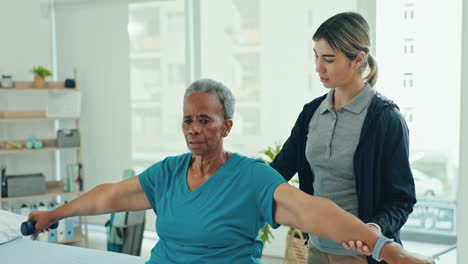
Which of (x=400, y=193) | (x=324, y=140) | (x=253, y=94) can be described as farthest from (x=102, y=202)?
(x=253, y=94)

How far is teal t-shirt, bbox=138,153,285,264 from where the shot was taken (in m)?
1.39

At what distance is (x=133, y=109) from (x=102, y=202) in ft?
8.69

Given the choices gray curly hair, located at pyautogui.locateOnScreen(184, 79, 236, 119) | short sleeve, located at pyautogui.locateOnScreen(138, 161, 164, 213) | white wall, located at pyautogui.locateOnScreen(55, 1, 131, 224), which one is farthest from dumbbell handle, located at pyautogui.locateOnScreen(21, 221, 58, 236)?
white wall, located at pyautogui.locateOnScreen(55, 1, 131, 224)

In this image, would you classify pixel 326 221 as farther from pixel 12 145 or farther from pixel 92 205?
pixel 12 145

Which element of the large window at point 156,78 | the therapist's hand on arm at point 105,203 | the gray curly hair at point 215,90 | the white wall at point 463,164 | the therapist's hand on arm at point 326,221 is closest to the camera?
the therapist's hand on arm at point 326,221

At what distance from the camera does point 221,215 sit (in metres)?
1.39

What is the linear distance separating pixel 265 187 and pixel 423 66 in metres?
2.30

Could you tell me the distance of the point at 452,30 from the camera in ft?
10.5

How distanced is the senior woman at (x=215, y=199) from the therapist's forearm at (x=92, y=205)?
0.52 feet

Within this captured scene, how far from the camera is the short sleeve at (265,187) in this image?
1.36 m

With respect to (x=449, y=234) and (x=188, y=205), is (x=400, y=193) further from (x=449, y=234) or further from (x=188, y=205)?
(x=449, y=234)

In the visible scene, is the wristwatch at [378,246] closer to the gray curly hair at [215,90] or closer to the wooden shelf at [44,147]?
the gray curly hair at [215,90]

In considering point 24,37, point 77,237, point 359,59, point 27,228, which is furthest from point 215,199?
point 24,37

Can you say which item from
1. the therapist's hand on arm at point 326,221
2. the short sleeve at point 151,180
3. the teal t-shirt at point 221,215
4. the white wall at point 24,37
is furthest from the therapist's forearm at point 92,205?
the white wall at point 24,37
